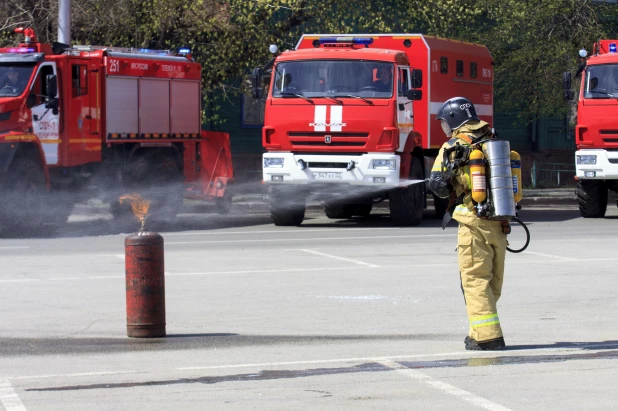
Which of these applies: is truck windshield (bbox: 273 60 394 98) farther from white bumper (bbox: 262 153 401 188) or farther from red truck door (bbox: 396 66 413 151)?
white bumper (bbox: 262 153 401 188)

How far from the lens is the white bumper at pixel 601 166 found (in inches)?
807

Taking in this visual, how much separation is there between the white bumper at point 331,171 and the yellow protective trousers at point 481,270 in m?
10.2

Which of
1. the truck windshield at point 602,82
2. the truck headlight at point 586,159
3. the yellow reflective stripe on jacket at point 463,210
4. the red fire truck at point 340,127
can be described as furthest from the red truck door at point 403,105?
the yellow reflective stripe on jacket at point 463,210

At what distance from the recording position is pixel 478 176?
802 centimetres

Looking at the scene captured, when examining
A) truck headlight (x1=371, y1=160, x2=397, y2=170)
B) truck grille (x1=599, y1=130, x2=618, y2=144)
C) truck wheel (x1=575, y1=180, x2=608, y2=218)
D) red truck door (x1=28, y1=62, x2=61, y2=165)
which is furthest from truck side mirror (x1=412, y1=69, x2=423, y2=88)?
red truck door (x1=28, y1=62, x2=61, y2=165)

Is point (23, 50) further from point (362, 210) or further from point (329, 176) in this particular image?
point (362, 210)

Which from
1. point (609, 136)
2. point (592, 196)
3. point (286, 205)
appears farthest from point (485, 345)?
point (592, 196)

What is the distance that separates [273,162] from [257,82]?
165cm

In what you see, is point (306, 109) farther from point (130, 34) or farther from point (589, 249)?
point (130, 34)

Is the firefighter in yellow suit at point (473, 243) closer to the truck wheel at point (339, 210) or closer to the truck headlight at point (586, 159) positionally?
the truck headlight at point (586, 159)

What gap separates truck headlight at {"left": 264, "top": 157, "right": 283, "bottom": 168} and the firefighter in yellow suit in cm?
1053

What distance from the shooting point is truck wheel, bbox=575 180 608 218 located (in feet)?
70.2

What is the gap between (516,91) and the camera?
29.2 metres

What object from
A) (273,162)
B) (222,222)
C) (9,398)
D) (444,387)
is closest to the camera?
(9,398)
